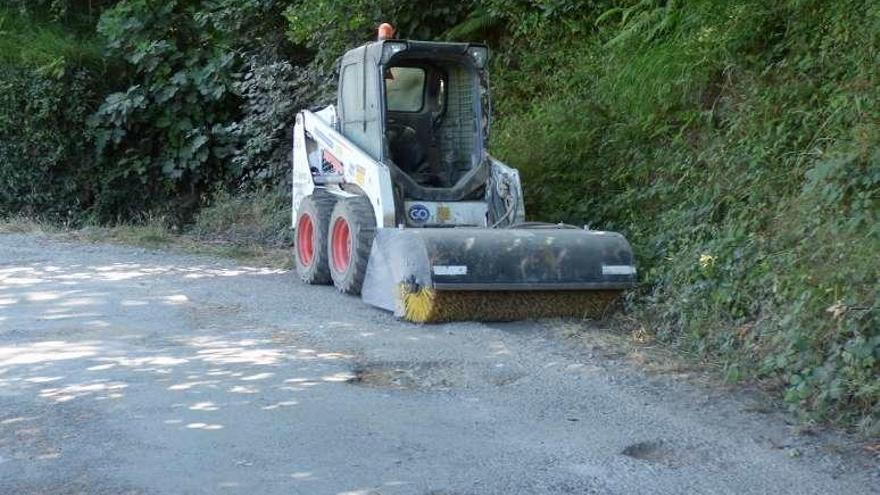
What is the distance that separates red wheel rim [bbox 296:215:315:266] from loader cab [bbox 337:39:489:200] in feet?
3.58

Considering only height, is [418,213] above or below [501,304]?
above

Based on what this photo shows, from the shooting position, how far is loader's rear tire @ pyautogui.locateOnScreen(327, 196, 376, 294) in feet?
38.5

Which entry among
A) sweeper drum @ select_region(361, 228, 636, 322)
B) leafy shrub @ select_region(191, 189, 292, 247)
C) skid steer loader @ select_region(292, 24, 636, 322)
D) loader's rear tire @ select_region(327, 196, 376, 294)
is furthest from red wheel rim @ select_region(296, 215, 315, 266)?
leafy shrub @ select_region(191, 189, 292, 247)

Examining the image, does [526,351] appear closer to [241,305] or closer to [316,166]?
[241,305]

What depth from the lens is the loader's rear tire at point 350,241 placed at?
11.7 m

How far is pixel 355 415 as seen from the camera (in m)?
7.31

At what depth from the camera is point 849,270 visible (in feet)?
27.0

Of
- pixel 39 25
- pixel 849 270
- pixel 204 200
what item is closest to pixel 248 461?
pixel 849 270

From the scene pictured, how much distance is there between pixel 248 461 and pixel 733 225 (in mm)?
5620

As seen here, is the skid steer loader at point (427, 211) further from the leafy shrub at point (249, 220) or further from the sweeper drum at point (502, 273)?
the leafy shrub at point (249, 220)

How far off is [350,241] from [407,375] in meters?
3.74

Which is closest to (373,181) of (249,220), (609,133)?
(609,133)

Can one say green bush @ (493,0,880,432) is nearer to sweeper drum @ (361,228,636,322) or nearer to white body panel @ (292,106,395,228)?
sweeper drum @ (361,228,636,322)

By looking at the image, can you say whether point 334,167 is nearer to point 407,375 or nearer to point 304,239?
point 304,239
